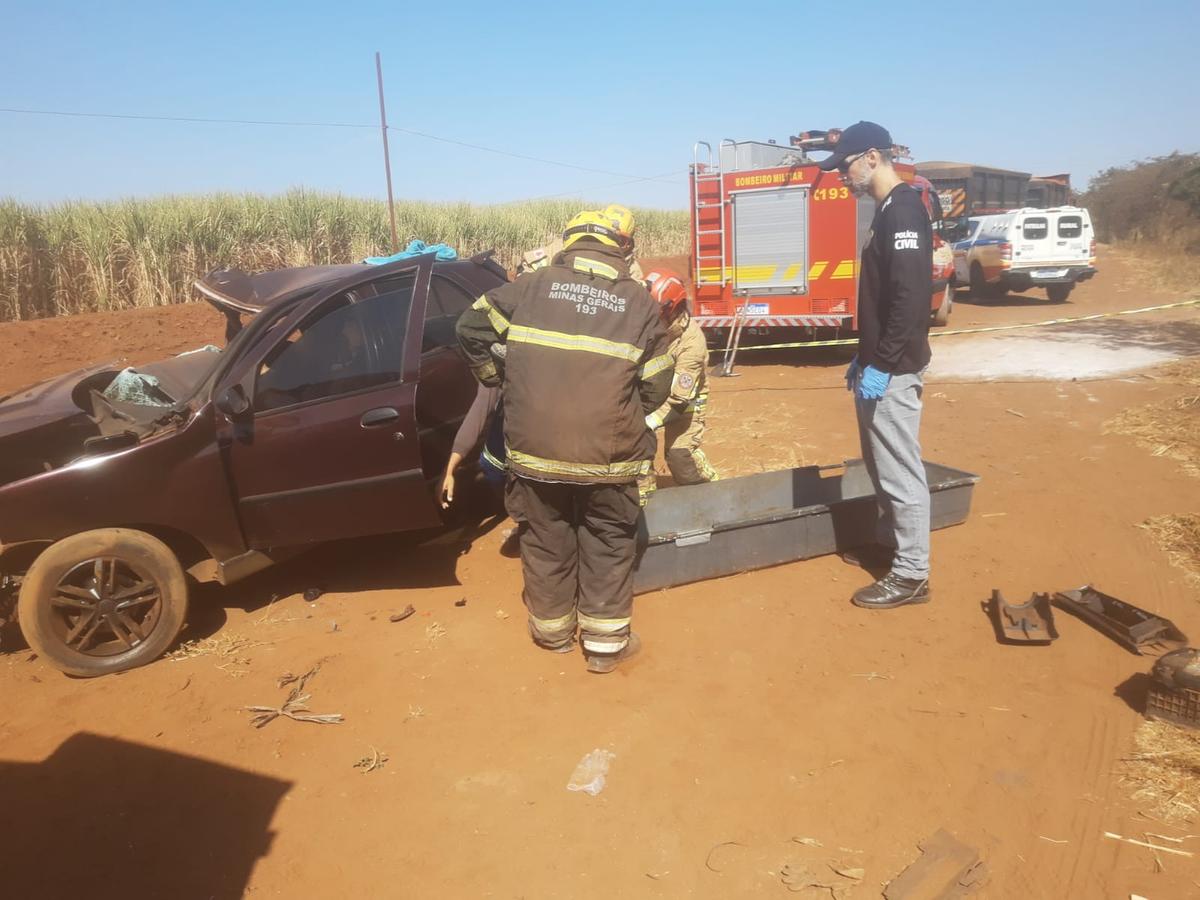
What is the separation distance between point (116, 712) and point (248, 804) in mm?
1117

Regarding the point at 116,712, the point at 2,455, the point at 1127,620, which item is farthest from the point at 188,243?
the point at 1127,620

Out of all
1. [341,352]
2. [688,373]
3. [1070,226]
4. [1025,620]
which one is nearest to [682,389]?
[688,373]

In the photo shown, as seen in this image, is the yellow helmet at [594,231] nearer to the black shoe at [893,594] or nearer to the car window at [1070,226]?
the black shoe at [893,594]

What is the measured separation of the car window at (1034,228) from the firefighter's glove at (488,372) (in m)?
16.8

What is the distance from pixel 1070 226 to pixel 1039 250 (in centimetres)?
73

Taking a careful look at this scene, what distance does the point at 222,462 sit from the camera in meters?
3.94

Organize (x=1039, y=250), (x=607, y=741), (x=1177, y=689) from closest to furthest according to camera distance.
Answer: (x=1177, y=689) < (x=607, y=741) < (x=1039, y=250)

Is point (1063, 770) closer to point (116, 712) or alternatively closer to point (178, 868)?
point (178, 868)

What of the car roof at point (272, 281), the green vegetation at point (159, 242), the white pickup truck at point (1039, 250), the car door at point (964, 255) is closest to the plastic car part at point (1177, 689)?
the car roof at point (272, 281)

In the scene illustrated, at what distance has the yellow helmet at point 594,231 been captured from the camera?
3.39 meters

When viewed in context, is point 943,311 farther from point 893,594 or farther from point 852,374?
point 893,594

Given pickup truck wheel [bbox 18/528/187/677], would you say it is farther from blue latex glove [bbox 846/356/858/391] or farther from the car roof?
blue latex glove [bbox 846/356/858/391]

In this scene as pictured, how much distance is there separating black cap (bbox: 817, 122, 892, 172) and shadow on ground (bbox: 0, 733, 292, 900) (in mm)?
3807

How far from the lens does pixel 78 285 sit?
526 inches
